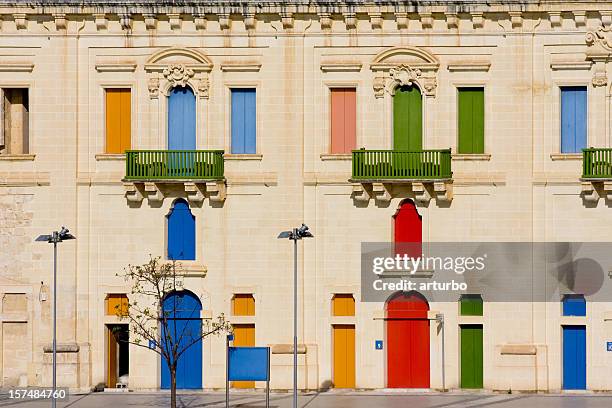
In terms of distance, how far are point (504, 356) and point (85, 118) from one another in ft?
59.2

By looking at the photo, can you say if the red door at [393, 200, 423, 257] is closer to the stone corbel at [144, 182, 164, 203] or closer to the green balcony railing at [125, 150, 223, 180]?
the green balcony railing at [125, 150, 223, 180]

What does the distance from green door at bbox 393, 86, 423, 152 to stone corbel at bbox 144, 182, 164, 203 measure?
8930 millimetres

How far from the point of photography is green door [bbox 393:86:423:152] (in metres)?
67.2

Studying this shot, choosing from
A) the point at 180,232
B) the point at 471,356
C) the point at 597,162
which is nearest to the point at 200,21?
the point at 180,232

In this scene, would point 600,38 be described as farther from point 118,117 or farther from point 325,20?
point 118,117

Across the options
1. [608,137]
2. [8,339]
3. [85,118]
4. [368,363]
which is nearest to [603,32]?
[608,137]

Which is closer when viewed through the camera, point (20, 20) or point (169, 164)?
point (169, 164)

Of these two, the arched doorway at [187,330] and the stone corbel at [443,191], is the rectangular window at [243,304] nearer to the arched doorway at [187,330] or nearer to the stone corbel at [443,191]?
the arched doorway at [187,330]

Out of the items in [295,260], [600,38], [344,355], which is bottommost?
[344,355]

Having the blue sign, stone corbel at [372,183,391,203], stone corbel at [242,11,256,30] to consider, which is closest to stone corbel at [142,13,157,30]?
stone corbel at [242,11,256,30]

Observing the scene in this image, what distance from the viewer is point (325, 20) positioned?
67312mm

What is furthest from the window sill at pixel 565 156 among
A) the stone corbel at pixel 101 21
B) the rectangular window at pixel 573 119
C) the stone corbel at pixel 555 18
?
the stone corbel at pixel 101 21

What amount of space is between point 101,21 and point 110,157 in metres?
5.14

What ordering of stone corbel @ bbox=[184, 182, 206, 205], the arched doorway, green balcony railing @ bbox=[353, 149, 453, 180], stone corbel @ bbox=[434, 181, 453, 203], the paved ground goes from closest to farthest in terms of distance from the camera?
the paved ground → stone corbel @ bbox=[434, 181, 453, 203] → green balcony railing @ bbox=[353, 149, 453, 180] → stone corbel @ bbox=[184, 182, 206, 205] → the arched doorway
